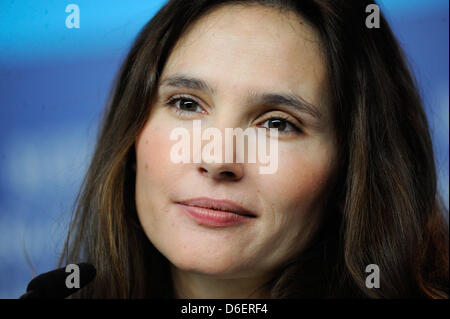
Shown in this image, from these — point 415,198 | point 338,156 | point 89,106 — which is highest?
point 89,106

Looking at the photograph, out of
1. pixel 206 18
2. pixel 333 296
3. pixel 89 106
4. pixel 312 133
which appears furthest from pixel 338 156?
pixel 89 106

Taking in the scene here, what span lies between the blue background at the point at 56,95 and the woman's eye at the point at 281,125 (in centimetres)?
60

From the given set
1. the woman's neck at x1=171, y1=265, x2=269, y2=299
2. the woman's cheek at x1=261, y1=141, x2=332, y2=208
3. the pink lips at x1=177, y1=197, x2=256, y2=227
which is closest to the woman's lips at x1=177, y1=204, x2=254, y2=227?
the pink lips at x1=177, y1=197, x2=256, y2=227

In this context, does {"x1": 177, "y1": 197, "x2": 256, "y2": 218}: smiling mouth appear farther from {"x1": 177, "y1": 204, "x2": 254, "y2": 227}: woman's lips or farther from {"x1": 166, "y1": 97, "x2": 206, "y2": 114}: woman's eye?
{"x1": 166, "y1": 97, "x2": 206, "y2": 114}: woman's eye

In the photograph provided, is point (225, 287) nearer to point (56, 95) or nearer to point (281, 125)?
point (281, 125)

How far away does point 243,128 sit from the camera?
3.95 ft

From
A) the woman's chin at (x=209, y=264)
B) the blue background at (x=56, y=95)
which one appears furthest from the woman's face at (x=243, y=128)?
the blue background at (x=56, y=95)

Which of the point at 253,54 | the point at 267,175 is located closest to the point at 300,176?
the point at 267,175

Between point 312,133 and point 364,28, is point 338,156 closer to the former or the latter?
point 312,133

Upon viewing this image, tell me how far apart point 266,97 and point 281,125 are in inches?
4.3

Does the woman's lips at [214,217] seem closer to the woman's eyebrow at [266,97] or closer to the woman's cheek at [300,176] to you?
the woman's cheek at [300,176]

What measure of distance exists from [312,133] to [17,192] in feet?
3.10

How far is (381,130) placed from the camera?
1409mm

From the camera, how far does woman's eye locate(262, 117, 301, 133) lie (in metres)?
1.27
